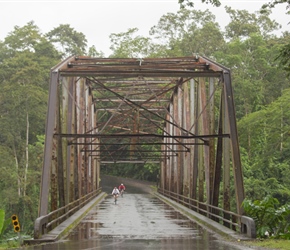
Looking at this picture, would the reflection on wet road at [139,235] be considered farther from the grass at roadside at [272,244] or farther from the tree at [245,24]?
the tree at [245,24]

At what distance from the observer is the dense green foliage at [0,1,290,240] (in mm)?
38719

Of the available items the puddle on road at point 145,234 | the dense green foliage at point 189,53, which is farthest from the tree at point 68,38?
the puddle on road at point 145,234

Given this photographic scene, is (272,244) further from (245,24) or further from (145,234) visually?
(245,24)

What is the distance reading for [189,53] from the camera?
2773 inches

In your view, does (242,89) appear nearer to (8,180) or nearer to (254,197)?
(254,197)

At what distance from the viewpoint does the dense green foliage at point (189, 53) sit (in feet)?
127

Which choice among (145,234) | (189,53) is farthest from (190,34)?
(145,234)

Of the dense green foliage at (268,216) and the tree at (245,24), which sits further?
the tree at (245,24)

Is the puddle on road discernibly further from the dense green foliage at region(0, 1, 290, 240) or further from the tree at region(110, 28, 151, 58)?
the tree at region(110, 28, 151, 58)

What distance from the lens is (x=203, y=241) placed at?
1356 centimetres

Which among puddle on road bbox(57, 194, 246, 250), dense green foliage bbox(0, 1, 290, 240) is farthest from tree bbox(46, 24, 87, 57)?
puddle on road bbox(57, 194, 246, 250)

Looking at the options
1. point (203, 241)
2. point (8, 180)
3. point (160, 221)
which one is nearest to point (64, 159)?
point (160, 221)

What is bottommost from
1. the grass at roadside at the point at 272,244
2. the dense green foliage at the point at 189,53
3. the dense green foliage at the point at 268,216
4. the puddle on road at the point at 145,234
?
the puddle on road at the point at 145,234

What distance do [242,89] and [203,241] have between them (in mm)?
37497
